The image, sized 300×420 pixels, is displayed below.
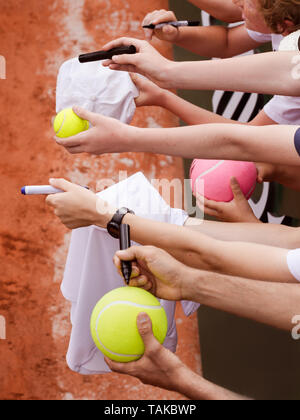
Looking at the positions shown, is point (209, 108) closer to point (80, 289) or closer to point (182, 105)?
point (182, 105)

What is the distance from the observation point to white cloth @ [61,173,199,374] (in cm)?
149

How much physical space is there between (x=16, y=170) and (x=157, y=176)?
81 cm

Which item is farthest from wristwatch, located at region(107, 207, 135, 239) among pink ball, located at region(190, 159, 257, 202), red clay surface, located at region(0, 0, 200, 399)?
red clay surface, located at region(0, 0, 200, 399)

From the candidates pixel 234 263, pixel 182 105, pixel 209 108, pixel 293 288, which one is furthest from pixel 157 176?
pixel 293 288

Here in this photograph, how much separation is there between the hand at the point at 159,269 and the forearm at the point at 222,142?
303 millimetres

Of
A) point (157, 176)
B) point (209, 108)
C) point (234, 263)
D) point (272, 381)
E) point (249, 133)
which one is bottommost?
point (272, 381)

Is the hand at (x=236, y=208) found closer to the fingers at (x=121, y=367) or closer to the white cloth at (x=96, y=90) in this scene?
the white cloth at (x=96, y=90)

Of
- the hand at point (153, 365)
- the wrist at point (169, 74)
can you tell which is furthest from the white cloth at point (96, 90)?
the hand at point (153, 365)

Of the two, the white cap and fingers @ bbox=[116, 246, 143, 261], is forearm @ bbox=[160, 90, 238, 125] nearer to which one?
the white cap

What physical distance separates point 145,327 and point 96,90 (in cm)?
73

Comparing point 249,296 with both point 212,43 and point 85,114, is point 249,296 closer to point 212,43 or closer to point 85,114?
point 85,114

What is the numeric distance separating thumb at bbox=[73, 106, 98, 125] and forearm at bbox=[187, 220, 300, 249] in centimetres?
42

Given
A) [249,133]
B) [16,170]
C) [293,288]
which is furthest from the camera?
[16,170]

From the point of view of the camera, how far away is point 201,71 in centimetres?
143
